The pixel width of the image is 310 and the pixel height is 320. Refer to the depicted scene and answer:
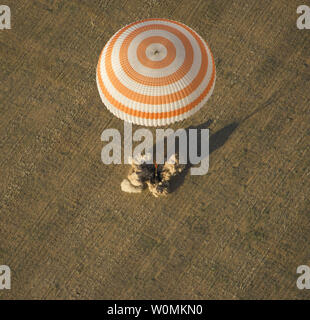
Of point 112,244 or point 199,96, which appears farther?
point 112,244

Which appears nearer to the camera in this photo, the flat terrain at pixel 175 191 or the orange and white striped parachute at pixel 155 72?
the orange and white striped parachute at pixel 155 72

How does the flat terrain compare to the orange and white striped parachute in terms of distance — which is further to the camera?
the flat terrain

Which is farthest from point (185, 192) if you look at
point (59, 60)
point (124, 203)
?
point (59, 60)

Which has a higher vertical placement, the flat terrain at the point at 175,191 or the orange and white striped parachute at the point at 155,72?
the orange and white striped parachute at the point at 155,72
